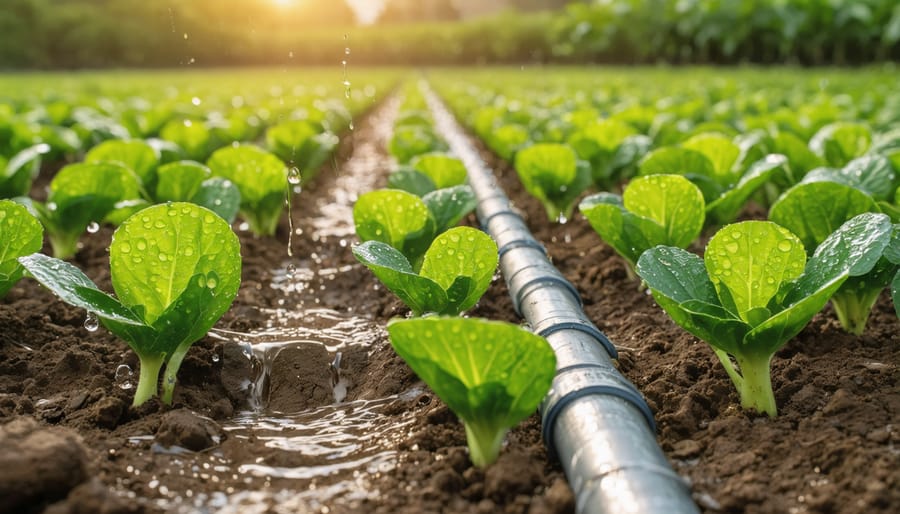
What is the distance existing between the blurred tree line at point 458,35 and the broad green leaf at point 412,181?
15071mm

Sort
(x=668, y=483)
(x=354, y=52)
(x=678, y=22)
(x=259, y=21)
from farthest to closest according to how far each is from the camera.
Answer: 1. (x=259, y=21)
2. (x=354, y=52)
3. (x=678, y=22)
4. (x=668, y=483)

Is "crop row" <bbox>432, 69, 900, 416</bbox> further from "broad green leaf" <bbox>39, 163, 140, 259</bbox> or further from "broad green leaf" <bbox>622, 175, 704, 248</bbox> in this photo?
"broad green leaf" <bbox>39, 163, 140, 259</bbox>

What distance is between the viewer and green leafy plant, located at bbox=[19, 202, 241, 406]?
1749 millimetres

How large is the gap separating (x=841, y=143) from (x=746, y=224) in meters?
2.00

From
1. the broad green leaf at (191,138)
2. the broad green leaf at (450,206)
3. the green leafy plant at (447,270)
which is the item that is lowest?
the green leafy plant at (447,270)

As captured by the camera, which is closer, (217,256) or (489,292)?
(217,256)

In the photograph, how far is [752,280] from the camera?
176 cm

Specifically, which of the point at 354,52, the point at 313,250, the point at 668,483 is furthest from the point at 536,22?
the point at 668,483

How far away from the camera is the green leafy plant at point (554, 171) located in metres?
3.44

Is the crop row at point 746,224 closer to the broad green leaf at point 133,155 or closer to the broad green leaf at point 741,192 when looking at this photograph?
the broad green leaf at point 741,192

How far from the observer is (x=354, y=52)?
3328cm

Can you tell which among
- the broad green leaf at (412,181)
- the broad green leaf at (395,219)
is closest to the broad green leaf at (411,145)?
the broad green leaf at (412,181)

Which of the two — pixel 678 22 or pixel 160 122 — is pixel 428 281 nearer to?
pixel 160 122

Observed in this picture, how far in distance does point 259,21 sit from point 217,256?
38.8 meters
